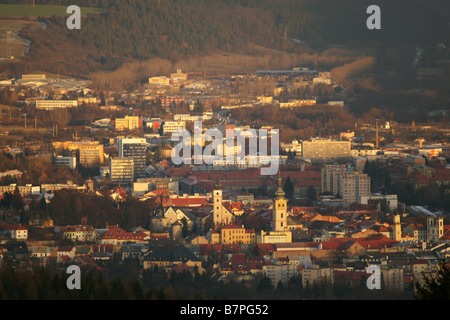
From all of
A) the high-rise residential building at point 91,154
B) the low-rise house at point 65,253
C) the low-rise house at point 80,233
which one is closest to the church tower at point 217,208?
the low-rise house at point 80,233

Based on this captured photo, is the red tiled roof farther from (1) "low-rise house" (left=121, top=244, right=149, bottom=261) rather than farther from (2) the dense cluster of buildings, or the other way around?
(1) "low-rise house" (left=121, top=244, right=149, bottom=261)

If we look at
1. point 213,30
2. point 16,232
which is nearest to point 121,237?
point 16,232

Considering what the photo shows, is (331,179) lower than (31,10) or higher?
lower

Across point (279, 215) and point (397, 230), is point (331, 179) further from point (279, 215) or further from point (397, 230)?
point (397, 230)

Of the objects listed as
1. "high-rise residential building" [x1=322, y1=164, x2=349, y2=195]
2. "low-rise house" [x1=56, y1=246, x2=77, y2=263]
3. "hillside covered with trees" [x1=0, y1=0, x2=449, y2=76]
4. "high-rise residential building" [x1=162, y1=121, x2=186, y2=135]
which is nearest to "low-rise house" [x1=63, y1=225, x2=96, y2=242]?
"low-rise house" [x1=56, y1=246, x2=77, y2=263]

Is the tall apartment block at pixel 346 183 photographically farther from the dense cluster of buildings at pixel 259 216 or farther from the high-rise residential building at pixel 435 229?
the high-rise residential building at pixel 435 229

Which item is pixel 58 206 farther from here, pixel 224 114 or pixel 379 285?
pixel 224 114
